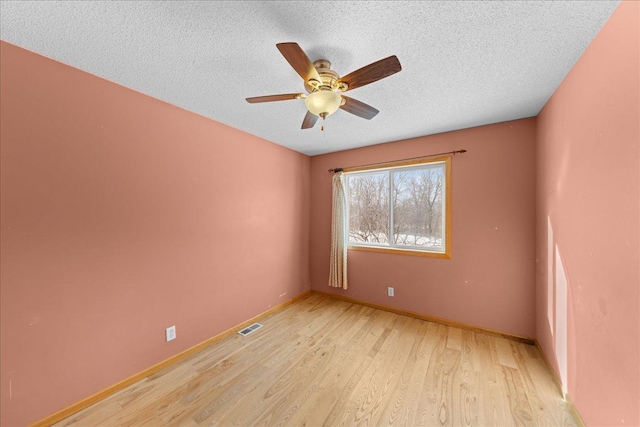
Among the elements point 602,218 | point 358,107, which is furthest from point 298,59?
point 602,218

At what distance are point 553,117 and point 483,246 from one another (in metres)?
1.34

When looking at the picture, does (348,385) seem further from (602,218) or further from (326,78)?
(326,78)

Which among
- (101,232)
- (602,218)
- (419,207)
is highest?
(419,207)

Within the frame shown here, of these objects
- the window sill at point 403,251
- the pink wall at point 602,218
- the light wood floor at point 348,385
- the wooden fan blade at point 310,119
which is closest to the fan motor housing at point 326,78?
the wooden fan blade at point 310,119

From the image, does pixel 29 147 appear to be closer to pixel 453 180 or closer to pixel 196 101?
pixel 196 101

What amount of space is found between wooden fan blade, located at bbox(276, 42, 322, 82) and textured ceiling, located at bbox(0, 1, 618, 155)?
0.18 metres

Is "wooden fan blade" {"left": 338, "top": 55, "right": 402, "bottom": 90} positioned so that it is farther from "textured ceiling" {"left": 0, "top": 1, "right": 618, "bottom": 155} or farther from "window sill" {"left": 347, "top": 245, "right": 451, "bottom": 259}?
"window sill" {"left": 347, "top": 245, "right": 451, "bottom": 259}

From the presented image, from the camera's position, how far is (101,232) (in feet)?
5.66

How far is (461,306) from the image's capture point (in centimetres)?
272

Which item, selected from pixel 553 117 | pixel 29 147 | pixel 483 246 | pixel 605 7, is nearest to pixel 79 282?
pixel 29 147

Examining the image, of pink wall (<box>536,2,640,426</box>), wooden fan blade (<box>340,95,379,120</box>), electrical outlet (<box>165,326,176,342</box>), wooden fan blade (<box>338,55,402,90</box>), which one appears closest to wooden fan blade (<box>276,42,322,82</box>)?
wooden fan blade (<box>338,55,402,90</box>)

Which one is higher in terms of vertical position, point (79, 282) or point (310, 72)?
point (310, 72)

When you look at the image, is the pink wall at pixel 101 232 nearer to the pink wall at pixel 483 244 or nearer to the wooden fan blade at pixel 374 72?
the wooden fan blade at pixel 374 72

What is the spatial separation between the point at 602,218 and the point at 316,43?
6.03 ft
